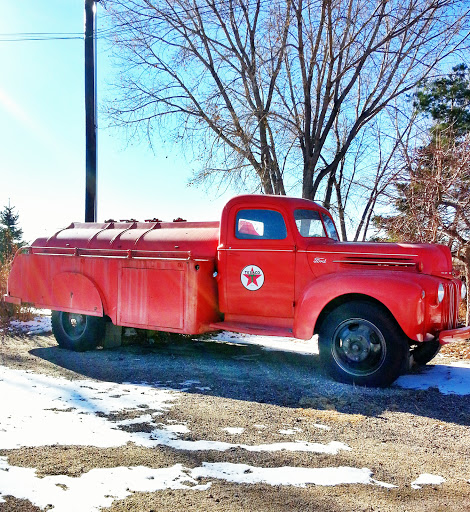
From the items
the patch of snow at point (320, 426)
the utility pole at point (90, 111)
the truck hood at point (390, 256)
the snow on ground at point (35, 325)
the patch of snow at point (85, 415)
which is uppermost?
the utility pole at point (90, 111)

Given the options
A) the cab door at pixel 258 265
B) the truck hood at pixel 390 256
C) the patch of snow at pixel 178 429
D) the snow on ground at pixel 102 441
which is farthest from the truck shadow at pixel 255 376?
the truck hood at pixel 390 256

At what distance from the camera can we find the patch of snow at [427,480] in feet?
10.5

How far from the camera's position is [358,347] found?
5590 millimetres

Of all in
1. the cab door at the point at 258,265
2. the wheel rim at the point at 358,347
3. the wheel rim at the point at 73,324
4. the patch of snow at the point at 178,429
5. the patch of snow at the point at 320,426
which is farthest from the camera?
the wheel rim at the point at 73,324

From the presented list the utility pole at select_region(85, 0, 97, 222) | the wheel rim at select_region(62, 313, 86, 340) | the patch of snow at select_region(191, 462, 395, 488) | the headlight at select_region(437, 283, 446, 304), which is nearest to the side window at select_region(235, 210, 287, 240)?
the headlight at select_region(437, 283, 446, 304)

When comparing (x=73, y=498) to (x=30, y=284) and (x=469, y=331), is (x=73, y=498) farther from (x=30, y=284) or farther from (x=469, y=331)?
(x=30, y=284)

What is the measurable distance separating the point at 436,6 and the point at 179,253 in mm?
9069

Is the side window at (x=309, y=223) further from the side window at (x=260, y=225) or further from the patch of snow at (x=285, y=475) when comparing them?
the patch of snow at (x=285, y=475)

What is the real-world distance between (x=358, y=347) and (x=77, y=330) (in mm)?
4283

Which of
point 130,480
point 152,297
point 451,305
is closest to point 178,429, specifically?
point 130,480

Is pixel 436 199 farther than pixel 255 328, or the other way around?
pixel 436 199

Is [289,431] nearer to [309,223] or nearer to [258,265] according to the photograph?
[258,265]

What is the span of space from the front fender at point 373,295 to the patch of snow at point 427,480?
7.03ft

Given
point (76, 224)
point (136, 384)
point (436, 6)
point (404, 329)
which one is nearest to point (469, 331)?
point (404, 329)
